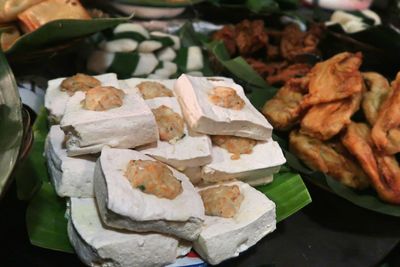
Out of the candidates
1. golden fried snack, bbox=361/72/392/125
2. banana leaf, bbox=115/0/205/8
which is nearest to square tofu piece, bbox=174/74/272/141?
golden fried snack, bbox=361/72/392/125

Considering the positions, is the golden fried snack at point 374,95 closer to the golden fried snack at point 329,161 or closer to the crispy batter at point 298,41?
the golden fried snack at point 329,161

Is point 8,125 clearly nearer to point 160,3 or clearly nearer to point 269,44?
point 160,3

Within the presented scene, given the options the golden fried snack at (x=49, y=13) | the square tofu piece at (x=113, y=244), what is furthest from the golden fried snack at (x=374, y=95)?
the golden fried snack at (x=49, y=13)

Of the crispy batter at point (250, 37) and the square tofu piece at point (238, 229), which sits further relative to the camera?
the crispy batter at point (250, 37)

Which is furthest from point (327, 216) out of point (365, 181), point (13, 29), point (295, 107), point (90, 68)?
point (13, 29)

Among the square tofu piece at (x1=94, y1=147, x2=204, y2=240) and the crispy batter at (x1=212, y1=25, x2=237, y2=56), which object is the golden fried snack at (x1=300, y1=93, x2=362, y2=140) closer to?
the square tofu piece at (x1=94, y1=147, x2=204, y2=240)

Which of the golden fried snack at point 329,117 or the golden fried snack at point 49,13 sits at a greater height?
the golden fried snack at point 49,13
